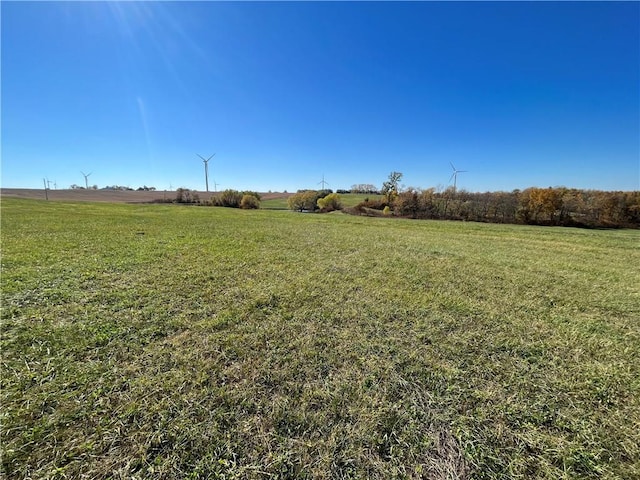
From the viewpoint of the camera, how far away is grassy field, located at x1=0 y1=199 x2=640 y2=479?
4.79ft

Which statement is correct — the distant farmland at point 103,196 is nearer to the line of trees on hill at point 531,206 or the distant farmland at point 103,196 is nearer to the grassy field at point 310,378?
the line of trees on hill at point 531,206

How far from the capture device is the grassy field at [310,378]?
4.79 ft

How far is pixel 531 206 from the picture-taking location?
25.8 meters

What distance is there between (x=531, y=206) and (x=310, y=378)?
32.1 metres

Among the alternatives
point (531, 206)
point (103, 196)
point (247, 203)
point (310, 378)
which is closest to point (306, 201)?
point (247, 203)

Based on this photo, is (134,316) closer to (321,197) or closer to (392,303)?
(392,303)

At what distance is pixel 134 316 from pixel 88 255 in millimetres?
3808

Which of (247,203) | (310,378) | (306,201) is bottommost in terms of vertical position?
(310,378)

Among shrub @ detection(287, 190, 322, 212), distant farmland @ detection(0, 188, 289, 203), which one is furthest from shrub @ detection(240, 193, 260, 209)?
distant farmland @ detection(0, 188, 289, 203)

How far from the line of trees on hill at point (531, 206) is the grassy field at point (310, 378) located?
26.5m

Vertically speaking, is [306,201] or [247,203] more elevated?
[306,201]

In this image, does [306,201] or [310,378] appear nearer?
[310,378]

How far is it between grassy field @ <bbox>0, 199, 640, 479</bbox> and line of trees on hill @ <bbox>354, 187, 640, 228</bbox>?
26497 millimetres

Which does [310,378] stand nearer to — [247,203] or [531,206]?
[531,206]
